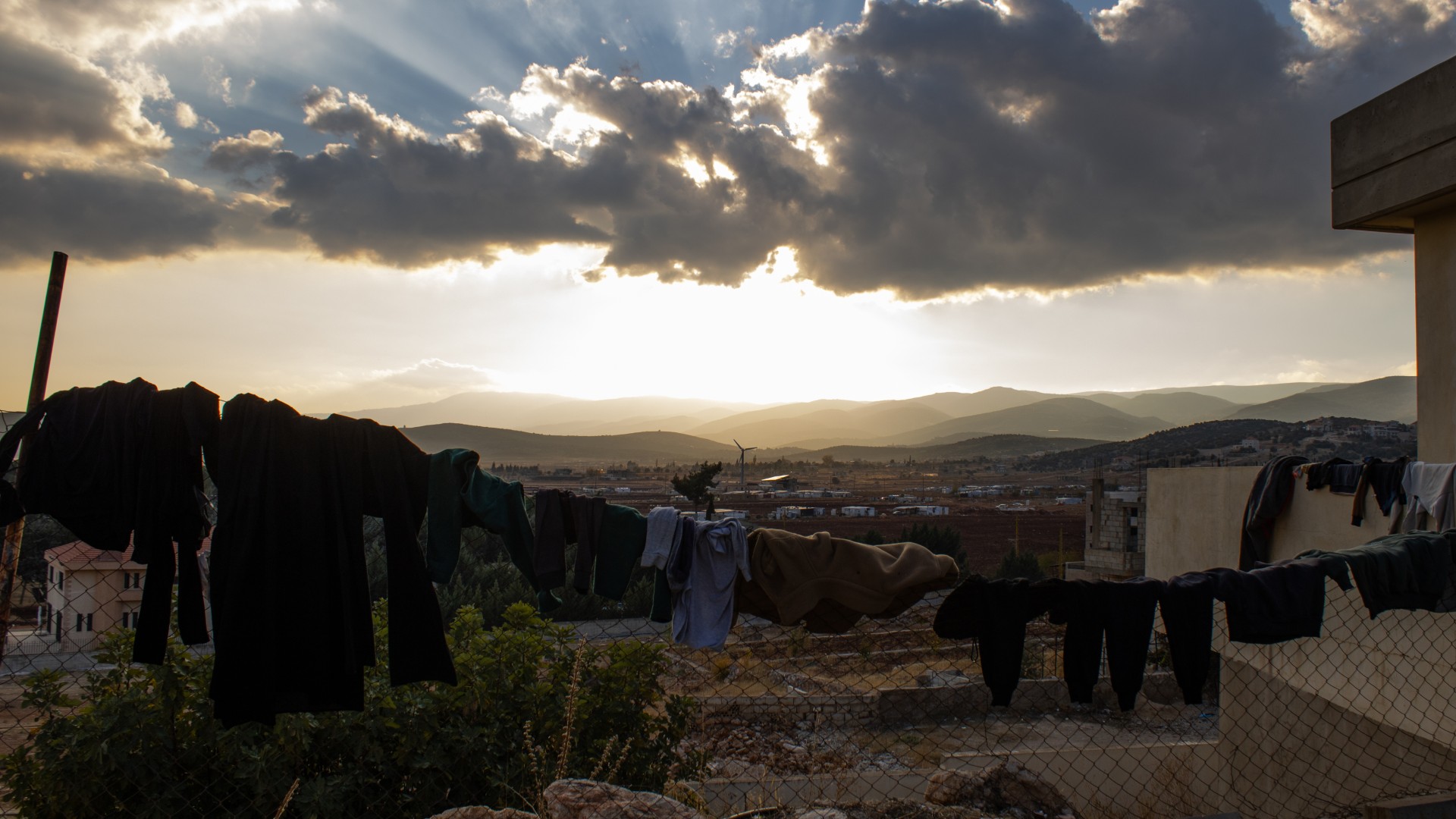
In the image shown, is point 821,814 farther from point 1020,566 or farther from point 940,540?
point 940,540

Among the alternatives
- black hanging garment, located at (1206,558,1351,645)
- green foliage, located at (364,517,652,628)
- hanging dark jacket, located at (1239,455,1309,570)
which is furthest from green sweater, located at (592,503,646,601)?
green foliage, located at (364,517,652,628)

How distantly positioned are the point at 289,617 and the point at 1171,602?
332cm

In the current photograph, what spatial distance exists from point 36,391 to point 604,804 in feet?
9.64

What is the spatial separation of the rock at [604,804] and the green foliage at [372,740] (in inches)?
7.2

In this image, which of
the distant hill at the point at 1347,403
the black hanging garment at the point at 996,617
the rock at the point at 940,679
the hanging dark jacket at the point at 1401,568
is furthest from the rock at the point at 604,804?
the distant hill at the point at 1347,403

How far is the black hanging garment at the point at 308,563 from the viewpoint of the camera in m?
2.74

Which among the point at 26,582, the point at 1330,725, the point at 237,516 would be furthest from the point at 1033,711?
the point at 26,582

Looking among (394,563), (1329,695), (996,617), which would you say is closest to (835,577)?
(996,617)

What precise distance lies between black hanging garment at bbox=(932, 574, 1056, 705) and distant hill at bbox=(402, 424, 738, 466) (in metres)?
87.8

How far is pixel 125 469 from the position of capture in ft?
9.07

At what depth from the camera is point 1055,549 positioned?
3834cm

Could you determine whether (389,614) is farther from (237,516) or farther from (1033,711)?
(1033,711)

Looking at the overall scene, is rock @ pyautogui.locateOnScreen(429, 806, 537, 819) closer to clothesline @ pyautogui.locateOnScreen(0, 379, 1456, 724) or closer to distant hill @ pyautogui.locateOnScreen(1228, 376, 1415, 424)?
clothesline @ pyautogui.locateOnScreen(0, 379, 1456, 724)

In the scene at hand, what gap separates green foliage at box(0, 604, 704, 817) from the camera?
318 centimetres
